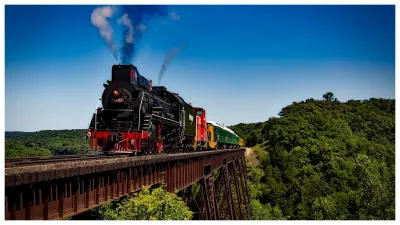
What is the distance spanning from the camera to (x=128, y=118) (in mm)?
17422

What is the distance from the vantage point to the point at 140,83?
19.0 metres

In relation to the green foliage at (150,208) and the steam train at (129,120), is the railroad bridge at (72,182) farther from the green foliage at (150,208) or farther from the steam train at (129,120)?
the steam train at (129,120)

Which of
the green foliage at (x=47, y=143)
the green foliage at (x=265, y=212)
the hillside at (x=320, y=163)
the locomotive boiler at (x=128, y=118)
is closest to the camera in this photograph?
the locomotive boiler at (x=128, y=118)

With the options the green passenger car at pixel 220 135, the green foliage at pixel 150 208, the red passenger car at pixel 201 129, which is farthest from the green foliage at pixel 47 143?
the green foliage at pixel 150 208

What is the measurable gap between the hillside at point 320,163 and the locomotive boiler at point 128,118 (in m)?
17.4

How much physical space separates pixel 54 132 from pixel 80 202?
66.9 meters

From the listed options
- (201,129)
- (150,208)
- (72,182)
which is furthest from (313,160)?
(72,182)

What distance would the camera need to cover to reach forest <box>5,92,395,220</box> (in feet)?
131

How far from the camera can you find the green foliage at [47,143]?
149 feet

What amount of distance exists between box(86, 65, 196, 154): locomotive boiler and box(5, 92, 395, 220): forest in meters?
17.3

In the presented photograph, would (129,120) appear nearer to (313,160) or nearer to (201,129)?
(201,129)

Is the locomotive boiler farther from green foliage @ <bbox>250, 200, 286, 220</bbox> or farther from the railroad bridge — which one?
green foliage @ <bbox>250, 200, 286, 220</bbox>

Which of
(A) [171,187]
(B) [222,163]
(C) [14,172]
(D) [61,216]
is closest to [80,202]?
(D) [61,216]

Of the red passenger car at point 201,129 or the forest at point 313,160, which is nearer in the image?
the red passenger car at point 201,129
